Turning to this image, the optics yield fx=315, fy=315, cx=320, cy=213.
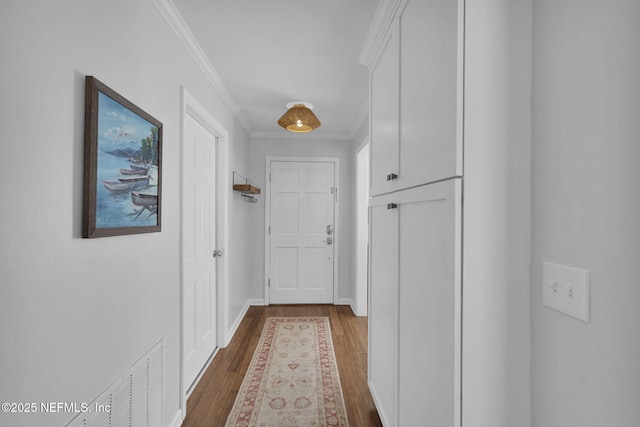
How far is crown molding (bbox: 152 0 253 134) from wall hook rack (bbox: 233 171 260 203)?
2.44 ft

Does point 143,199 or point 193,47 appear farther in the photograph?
point 193,47

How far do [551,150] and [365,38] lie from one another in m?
1.55

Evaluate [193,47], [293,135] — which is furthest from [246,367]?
[293,135]

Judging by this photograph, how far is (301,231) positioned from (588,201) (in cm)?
379

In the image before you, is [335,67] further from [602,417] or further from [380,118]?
[602,417]

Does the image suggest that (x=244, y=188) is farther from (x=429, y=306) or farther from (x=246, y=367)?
(x=429, y=306)

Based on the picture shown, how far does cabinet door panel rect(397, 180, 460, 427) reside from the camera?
3.18ft

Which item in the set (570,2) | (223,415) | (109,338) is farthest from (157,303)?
(570,2)

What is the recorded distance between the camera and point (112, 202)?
48.9 inches

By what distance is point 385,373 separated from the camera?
1770mm

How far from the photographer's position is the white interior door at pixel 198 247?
232 centimetres

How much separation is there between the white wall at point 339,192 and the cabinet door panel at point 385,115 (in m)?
2.33

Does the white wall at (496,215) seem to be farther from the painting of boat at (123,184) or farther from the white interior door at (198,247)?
the white interior door at (198,247)

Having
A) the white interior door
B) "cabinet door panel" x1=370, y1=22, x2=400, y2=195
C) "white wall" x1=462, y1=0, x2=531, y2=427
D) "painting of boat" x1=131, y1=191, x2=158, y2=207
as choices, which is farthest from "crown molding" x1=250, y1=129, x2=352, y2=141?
"white wall" x1=462, y1=0, x2=531, y2=427
